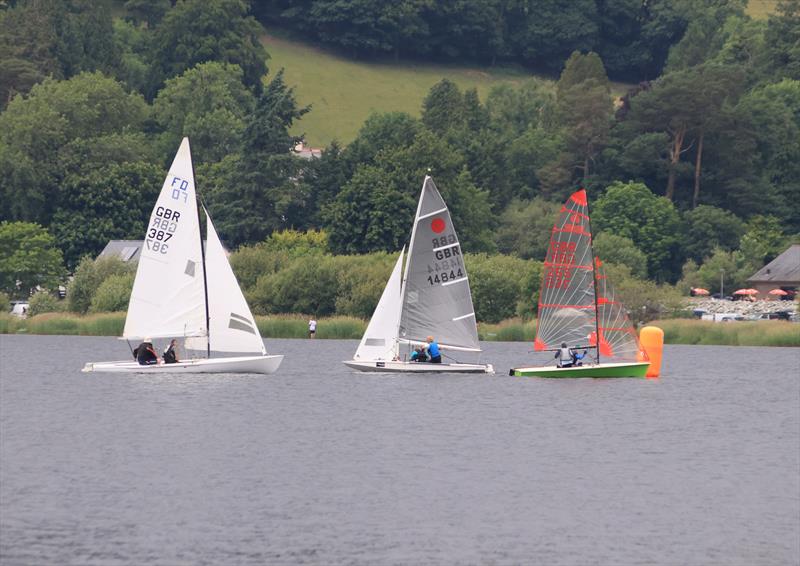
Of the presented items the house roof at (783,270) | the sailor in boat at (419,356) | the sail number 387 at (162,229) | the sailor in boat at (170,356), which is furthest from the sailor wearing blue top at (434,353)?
the house roof at (783,270)

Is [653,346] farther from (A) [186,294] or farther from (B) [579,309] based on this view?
(A) [186,294]

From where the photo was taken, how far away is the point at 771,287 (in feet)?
482

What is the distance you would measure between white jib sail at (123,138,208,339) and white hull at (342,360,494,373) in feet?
A: 22.3

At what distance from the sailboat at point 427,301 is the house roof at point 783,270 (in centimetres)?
7768

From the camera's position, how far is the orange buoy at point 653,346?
77.4 metres

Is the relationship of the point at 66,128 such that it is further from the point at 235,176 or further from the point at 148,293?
the point at 148,293

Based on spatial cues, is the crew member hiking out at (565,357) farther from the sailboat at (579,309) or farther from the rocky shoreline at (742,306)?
the rocky shoreline at (742,306)

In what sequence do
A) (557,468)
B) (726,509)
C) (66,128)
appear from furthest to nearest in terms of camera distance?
(66,128)
(557,468)
(726,509)

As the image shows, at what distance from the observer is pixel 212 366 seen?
70938 mm

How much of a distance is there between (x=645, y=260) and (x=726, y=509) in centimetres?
10359

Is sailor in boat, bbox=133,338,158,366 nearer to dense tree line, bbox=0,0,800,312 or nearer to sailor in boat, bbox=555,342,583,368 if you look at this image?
sailor in boat, bbox=555,342,583,368

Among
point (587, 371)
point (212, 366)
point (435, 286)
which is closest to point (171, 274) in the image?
point (212, 366)

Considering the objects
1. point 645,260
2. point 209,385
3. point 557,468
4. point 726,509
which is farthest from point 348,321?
point 726,509

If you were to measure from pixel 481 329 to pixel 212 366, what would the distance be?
36909mm
